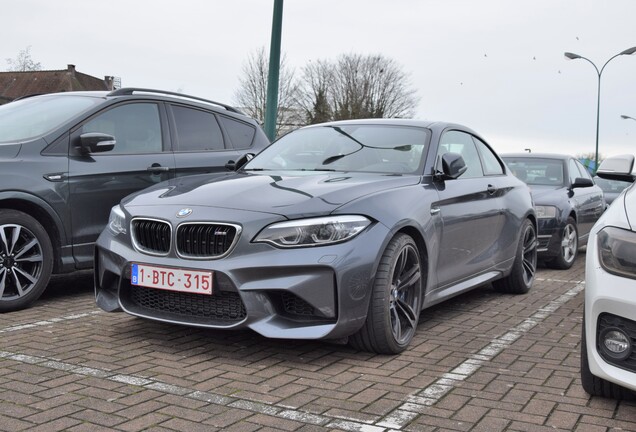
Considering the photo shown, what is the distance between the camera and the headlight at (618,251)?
10.3ft

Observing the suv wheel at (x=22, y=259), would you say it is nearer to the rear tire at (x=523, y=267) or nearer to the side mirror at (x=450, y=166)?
the side mirror at (x=450, y=166)

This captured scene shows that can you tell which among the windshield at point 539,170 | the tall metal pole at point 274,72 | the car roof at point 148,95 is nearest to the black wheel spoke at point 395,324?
the car roof at point 148,95

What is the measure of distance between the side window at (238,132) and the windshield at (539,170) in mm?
4137

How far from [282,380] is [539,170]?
7081mm

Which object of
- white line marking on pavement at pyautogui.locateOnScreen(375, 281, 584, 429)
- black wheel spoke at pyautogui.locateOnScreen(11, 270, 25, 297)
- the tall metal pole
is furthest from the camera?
the tall metal pole

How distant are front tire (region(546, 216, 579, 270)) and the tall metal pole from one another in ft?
14.3

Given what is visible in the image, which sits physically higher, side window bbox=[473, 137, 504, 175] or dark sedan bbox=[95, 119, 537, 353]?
side window bbox=[473, 137, 504, 175]

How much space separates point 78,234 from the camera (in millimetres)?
5730

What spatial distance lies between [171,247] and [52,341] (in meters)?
1.05

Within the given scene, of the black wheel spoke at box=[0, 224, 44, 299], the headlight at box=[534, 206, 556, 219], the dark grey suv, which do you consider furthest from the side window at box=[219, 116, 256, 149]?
the headlight at box=[534, 206, 556, 219]

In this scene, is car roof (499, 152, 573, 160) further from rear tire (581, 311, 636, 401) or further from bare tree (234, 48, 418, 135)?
bare tree (234, 48, 418, 135)

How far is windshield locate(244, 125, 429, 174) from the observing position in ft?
16.8

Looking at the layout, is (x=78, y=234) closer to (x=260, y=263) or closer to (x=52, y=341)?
(x=52, y=341)

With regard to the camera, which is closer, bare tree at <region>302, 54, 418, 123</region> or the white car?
the white car
